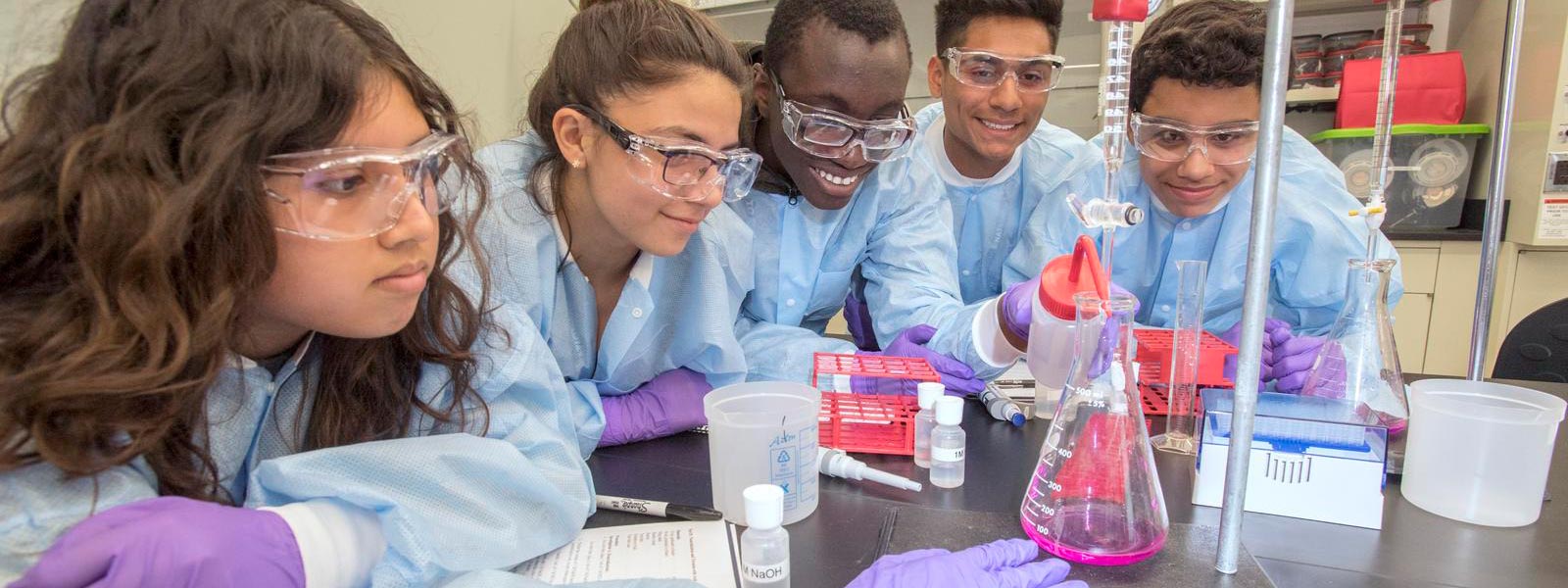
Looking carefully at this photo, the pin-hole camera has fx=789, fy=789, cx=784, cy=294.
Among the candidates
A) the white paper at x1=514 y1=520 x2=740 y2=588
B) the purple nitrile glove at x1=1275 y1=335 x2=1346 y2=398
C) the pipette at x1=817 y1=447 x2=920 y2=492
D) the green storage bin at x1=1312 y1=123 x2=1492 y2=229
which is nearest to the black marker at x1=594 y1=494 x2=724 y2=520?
the white paper at x1=514 y1=520 x2=740 y2=588

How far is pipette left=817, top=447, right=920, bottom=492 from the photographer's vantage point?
3.48ft

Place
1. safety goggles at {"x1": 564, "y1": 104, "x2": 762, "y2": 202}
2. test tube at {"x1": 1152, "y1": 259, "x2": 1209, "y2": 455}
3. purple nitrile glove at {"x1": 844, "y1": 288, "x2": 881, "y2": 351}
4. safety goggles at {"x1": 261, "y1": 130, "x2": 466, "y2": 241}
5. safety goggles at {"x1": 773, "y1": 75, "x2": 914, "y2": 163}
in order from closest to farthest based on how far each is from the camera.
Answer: safety goggles at {"x1": 261, "y1": 130, "x2": 466, "y2": 241}, test tube at {"x1": 1152, "y1": 259, "x2": 1209, "y2": 455}, safety goggles at {"x1": 564, "y1": 104, "x2": 762, "y2": 202}, safety goggles at {"x1": 773, "y1": 75, "x2": 914, "y2": 163}, purple nitrile glove at {"x1": 844, "y1": 288, "x2": 881, "y2": 351}

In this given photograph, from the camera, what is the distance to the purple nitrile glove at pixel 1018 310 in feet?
4.63

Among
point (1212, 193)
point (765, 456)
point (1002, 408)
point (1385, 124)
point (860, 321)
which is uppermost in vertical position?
point (1385, 124)

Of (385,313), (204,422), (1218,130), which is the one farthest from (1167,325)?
(204,422)

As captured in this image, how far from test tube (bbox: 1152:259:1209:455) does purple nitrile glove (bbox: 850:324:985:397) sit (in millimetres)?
352

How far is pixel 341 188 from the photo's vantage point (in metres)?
0.79

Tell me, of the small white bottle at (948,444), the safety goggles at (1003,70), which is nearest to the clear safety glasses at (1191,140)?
the safety goggles at (1003,70)

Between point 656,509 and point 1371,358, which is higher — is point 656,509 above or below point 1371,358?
below

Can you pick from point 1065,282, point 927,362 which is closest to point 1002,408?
point 927,362

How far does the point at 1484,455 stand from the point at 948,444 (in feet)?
2.10

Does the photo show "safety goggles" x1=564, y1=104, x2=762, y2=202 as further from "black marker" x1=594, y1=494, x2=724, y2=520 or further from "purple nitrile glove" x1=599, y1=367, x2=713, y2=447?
"black marker" x1=594, y1=494, x2=724, y2=520

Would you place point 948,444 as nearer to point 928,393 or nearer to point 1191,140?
point 928,393

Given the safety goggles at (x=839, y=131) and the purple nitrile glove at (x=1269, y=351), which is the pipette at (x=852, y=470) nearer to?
the purple nitrile glove at (x=1269, y=351)
